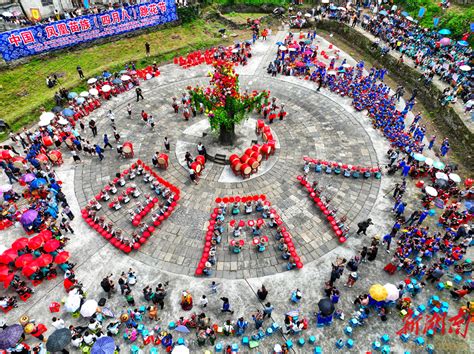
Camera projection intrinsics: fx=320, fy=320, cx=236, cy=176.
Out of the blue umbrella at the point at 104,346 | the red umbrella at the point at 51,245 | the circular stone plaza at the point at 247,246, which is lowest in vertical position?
the circular stone plaza at the point at 247,246

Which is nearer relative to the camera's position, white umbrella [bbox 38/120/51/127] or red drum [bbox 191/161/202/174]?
red drum [bbox 191/161/202/174]

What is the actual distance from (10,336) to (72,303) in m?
3.18

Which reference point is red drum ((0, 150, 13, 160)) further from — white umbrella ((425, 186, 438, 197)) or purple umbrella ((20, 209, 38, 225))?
white umbrella ((425, 186, 438, 197))

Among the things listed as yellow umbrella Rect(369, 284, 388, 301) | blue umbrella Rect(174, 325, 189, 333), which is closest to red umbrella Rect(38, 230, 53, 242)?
blue umbrella Rect(174, 325, 189, 333)

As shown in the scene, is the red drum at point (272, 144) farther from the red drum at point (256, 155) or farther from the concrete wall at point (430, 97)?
the concrete wall at point (430, 97)

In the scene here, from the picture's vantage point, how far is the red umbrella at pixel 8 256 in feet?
Result: 68.6

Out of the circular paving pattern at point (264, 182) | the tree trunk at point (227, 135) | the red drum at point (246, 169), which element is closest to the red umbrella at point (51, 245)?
the circular paving pattern at point (264, 182)

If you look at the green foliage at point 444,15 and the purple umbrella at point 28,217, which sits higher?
the green foliage at point 444,15

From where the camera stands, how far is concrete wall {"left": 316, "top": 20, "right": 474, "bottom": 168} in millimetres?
31609

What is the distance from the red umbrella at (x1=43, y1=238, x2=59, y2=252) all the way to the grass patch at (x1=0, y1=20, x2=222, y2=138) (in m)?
18.5

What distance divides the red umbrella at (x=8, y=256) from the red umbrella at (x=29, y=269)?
1.34 metres

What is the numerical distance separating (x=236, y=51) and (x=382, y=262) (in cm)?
3280

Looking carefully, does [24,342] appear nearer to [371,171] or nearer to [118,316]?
[118,316]

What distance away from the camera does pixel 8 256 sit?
2102 centimetres
